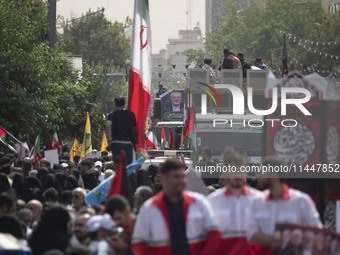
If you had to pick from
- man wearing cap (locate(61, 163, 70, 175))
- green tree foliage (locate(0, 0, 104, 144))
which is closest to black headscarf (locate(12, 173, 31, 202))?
Result: man wearing cap (locate(61, 163, 70, 175))

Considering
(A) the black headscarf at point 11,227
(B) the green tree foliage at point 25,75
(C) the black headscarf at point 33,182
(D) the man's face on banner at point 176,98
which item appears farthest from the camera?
(D) the man's face on banner at point 176,98

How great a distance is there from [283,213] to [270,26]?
251 ft

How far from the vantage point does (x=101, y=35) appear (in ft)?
284

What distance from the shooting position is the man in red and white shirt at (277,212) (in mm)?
8953

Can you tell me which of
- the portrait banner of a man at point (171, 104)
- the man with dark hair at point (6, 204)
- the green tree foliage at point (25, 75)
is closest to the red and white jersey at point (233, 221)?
the man with dark hair at point (6, 204)

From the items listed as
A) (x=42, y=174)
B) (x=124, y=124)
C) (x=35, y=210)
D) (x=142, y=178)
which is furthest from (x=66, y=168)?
(x=35, y=210)

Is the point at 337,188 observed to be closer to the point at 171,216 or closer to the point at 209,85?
the point at 171,216

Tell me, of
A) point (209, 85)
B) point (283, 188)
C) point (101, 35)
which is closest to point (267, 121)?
point (283, 188)

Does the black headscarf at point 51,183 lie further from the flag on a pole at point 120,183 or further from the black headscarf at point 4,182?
the flag on a pole at point 120,183

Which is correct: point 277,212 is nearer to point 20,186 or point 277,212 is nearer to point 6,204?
point 6,204

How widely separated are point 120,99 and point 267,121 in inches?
103

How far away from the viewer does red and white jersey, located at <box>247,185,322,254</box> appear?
29.4 feet

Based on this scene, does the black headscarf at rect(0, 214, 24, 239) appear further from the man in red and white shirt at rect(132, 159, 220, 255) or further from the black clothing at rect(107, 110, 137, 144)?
the black clothing at rect(107, 110, 137, 144)

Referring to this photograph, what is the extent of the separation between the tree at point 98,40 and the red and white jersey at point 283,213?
243ft
